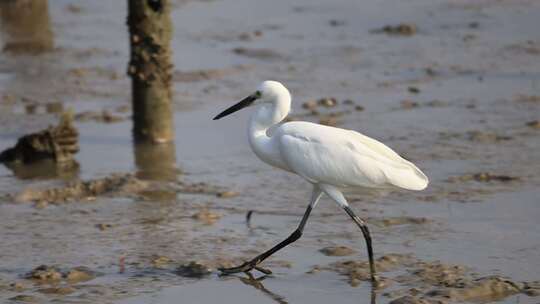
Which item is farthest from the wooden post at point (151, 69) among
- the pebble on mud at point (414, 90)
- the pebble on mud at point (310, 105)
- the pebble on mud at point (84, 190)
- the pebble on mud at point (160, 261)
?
the pebble on mud at point (160, 261)

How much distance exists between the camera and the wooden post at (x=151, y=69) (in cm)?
1053

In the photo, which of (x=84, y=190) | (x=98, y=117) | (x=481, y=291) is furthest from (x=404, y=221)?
(x=98, y=117)

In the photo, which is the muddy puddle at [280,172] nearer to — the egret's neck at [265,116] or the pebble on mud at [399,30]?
the pebble on mud at [399,30]

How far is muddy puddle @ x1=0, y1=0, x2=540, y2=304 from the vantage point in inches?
286

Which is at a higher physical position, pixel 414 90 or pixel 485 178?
pixel 414 90

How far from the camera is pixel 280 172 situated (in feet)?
32.5

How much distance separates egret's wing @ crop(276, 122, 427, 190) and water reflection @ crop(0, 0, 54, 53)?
28.8 ft

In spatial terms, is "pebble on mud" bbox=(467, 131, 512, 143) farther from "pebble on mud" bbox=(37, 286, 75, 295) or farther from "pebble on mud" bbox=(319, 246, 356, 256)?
"pebble on mud" bbox=(37, 286, 75, 295)

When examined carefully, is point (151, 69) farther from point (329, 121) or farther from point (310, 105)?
point (310, 105)

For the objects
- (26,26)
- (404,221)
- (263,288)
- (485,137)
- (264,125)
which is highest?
(26,26)

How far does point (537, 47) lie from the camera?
1391 centimetres

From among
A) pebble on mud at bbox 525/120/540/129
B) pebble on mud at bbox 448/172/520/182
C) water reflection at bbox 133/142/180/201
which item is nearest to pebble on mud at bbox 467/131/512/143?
pebble on mud at bbox 525/120/540/129

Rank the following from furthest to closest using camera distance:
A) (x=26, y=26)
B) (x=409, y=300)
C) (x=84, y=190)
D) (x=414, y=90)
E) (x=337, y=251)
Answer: (x=26, y=26), (x=414, y=90), (x=84, y=190), (x=337, y=251), (x=409, y=300)

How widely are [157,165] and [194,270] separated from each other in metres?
3.03
